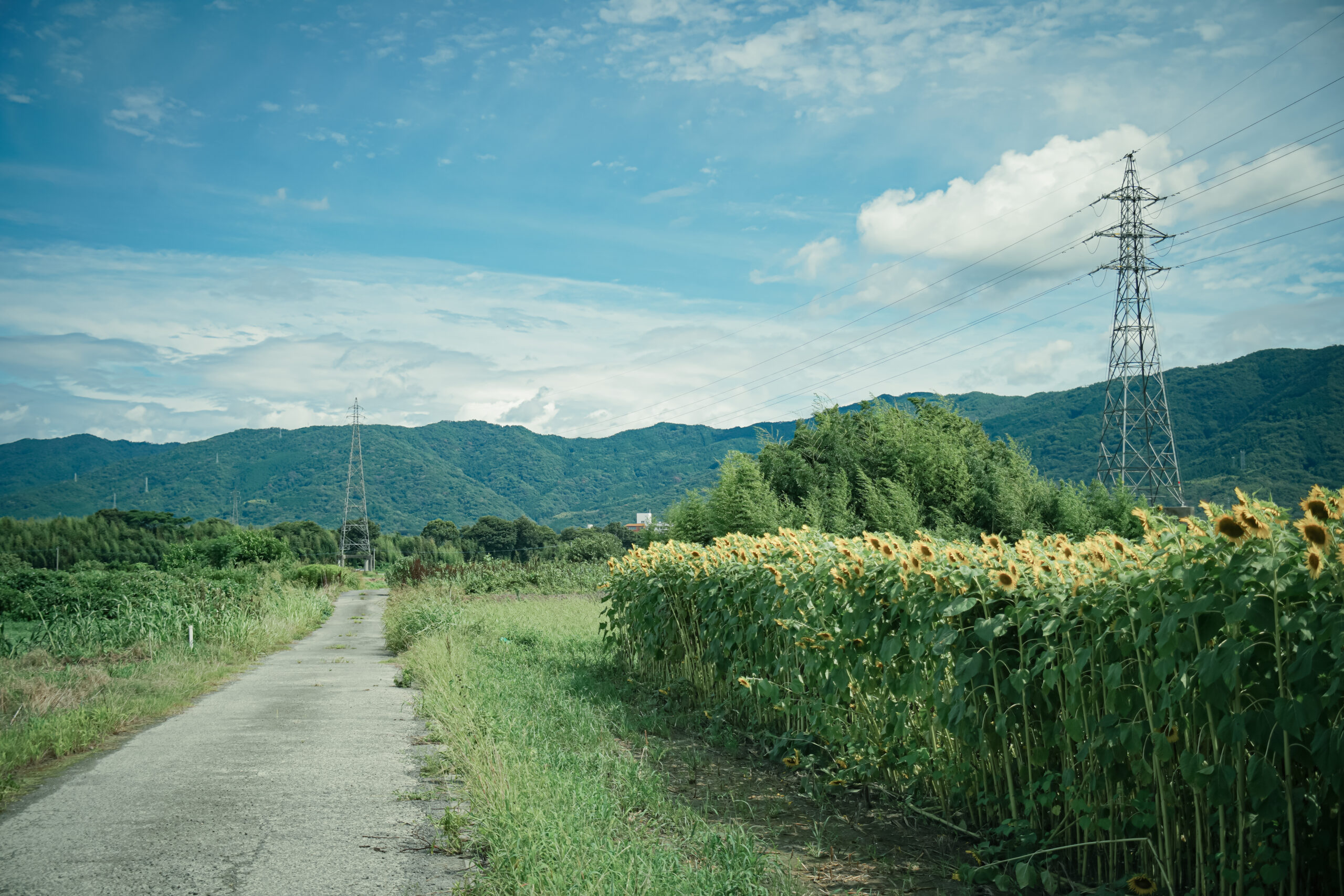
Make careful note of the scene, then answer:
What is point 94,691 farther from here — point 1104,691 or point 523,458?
point 523,458

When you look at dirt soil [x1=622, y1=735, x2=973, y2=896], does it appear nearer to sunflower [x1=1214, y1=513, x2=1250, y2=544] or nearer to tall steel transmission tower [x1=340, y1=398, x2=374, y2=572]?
sunflower [x1=1214, y1=513, x2=1250, y2=544]

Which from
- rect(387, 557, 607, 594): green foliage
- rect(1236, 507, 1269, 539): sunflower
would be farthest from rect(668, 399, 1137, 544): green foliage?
rect(1236, 507, 1269, 539): sunflower

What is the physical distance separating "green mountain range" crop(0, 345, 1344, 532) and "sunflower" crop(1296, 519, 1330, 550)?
4134 centimetres

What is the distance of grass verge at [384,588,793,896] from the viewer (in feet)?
10.0

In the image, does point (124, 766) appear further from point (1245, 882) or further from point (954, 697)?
point (1245, 882)

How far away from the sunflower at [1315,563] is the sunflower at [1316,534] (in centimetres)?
2

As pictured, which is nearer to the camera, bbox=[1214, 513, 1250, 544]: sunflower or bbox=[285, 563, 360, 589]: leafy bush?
bbox=[1214, 513, 1250, 544]: sunflower

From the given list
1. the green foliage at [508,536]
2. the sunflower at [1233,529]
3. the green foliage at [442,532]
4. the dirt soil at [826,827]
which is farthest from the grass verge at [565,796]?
the green foliage at [442,532]

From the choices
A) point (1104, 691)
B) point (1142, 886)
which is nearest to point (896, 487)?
point (1104, 691)

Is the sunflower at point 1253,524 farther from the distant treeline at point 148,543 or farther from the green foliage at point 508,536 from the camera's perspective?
the green foliage at point 508,536

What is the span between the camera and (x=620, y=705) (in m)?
6.94

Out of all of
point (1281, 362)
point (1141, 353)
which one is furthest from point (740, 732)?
point (1281, 362)

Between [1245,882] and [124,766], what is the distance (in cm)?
625

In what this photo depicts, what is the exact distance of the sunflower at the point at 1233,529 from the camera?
2.49m
